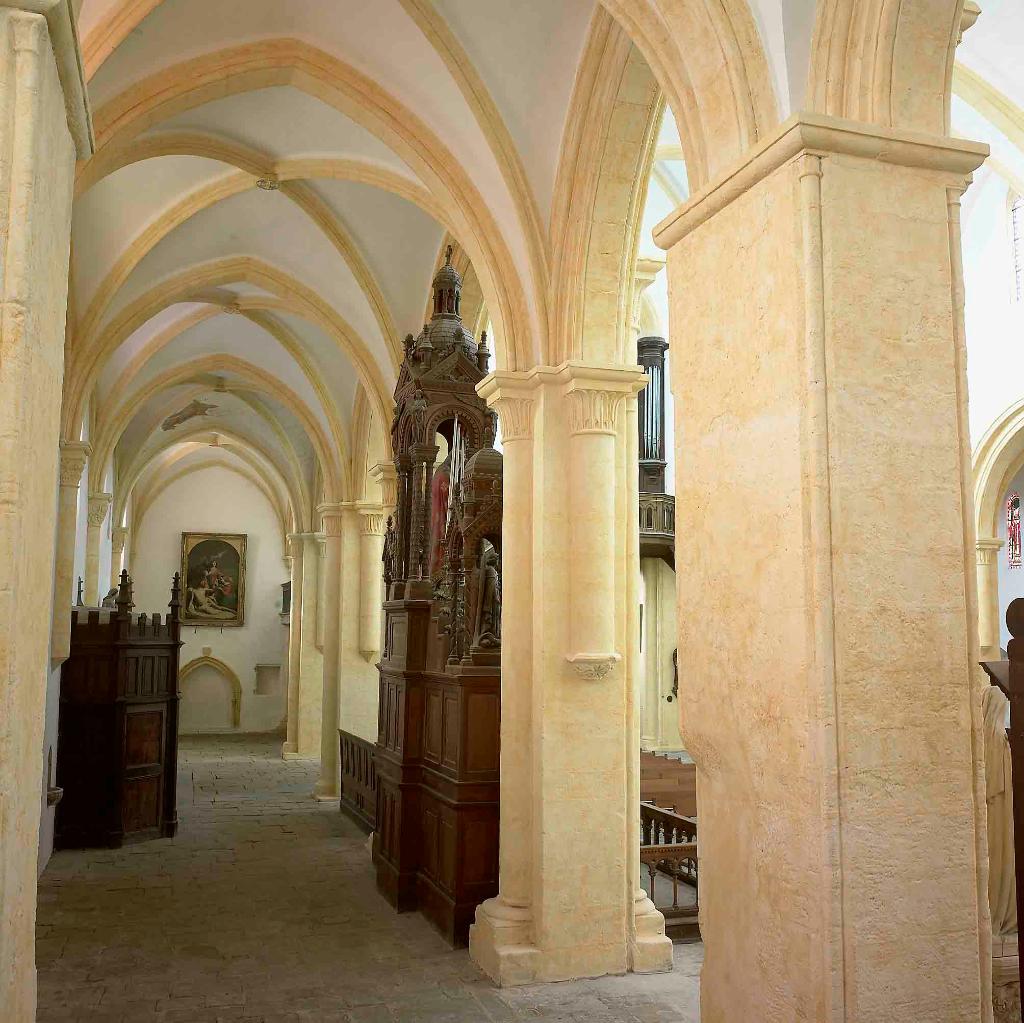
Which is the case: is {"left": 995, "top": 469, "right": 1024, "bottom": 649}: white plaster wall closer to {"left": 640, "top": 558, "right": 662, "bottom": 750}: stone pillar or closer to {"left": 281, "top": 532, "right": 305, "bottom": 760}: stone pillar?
{"left": 640, "top": 558, "right": 662, "bottom": 750}: stone pillar

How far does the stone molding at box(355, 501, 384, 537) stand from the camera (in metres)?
13.6

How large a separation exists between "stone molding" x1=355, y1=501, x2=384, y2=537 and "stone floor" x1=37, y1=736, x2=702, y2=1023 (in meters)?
4.13

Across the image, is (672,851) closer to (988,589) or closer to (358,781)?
(358,781)

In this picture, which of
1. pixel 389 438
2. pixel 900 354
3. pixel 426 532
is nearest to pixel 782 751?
pixel 900 354

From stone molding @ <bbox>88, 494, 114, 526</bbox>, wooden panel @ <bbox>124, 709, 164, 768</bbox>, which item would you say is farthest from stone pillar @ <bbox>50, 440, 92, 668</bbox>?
stone molding @ <bbox>88, 494, 114, 526</bbox>

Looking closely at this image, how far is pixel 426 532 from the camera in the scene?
29.1 ft

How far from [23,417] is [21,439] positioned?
0.05 meters

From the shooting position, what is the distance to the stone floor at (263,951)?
5777 millimetres

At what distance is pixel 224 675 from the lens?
2550cm

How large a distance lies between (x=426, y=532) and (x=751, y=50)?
562cm

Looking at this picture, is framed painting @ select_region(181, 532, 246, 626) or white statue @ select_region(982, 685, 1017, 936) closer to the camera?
white statue @ select_region(982, 685, 1017, 936)

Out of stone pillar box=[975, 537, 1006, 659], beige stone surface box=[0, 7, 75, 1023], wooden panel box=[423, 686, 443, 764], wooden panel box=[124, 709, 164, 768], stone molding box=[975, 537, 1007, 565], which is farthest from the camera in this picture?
stone molding box=[975, 537, 1007, 565]

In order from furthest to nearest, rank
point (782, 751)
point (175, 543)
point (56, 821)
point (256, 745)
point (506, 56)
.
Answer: point (175, 543) → point (256, 745) → point (56, 821) → point (506, 56) → point (782, 751)

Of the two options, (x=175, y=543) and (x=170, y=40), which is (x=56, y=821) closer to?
(x=170, y=40)
